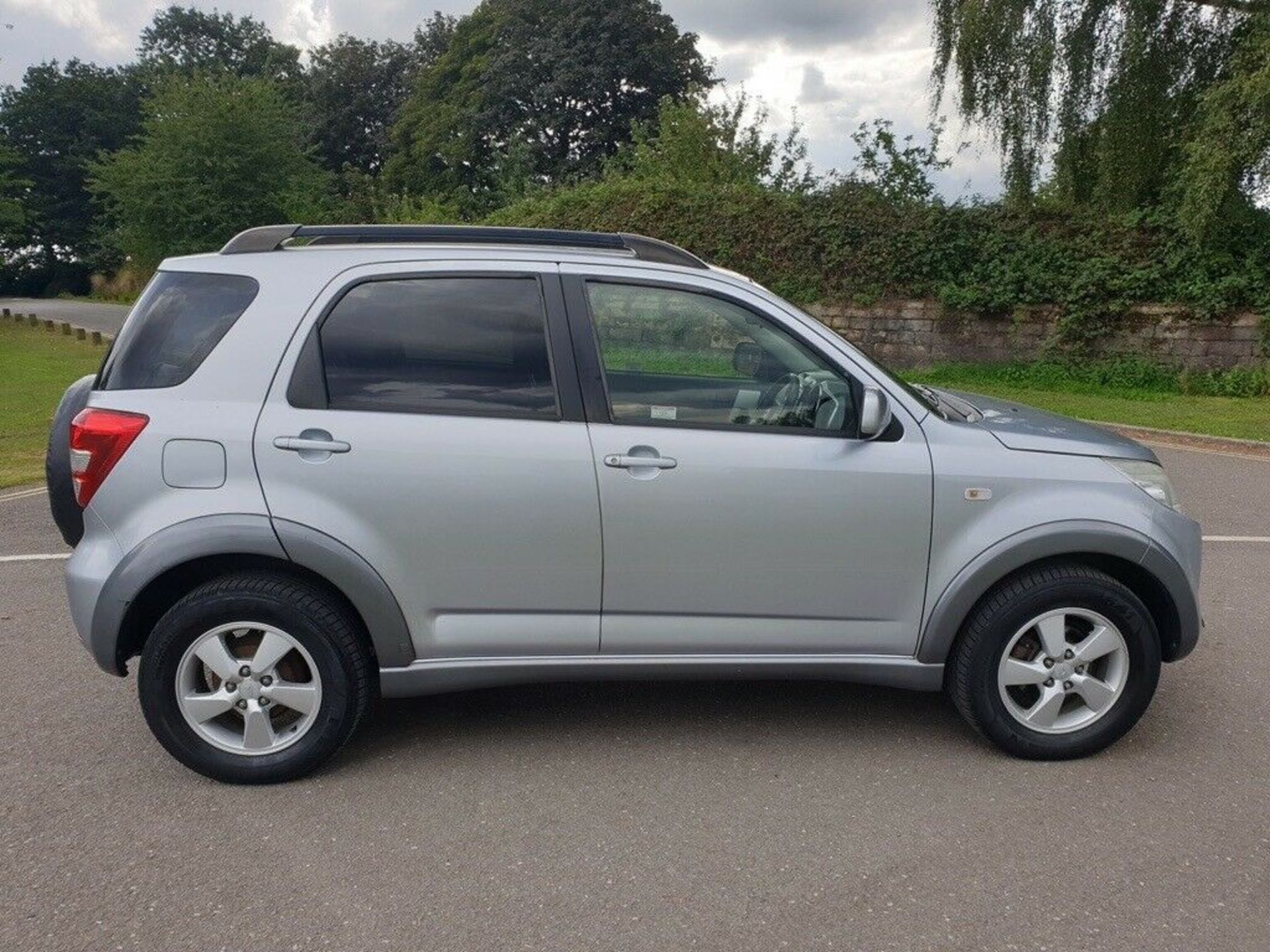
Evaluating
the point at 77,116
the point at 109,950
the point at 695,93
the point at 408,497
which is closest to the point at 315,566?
the point at 408,497

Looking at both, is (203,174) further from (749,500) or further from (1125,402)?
(749,500)

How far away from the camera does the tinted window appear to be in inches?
150

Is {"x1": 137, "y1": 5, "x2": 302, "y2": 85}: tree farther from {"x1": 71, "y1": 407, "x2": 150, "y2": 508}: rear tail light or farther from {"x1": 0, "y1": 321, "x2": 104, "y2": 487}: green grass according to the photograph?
{"x1": 71, "y1": 407, "x2": 150, "y2": 508}: rear tail light

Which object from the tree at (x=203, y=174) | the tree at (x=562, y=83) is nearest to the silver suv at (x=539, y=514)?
the tree at (x=203, y=174)

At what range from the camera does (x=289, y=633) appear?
371 centimetres

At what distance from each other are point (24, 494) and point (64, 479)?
656cm

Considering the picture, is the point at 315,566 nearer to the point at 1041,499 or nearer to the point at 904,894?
the point at 904,894

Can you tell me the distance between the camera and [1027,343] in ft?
59.3

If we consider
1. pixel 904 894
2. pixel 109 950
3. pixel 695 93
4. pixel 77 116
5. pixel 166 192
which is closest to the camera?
pixel 109 950

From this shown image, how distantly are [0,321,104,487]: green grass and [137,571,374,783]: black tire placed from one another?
24.2ft

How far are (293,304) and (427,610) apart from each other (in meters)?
1.15

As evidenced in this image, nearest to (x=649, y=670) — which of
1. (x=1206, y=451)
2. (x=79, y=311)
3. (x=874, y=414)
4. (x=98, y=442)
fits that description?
(x=874, y=414)

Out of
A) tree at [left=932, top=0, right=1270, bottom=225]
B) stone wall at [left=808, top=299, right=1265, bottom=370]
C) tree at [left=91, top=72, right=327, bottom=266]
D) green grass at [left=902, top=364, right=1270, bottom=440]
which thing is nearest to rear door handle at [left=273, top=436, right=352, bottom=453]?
green grass at [left=902, top=364, right=1270, bottom=440]

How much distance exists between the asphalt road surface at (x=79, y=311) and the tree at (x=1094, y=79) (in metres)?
21.3
